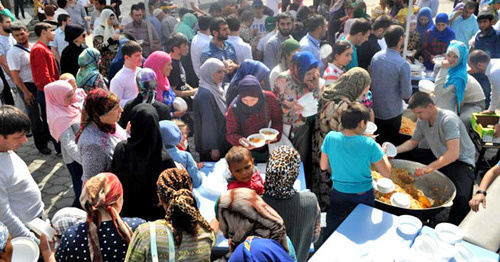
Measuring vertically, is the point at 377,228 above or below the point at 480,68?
below

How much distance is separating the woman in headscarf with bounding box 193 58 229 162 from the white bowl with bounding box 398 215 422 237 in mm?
2171

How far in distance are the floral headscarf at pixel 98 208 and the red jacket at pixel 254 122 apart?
1.94m

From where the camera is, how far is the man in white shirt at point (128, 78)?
4.60 meters

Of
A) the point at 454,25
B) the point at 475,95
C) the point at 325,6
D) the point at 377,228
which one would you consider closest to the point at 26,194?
the point at 377,228

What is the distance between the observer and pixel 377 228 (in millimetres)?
3041

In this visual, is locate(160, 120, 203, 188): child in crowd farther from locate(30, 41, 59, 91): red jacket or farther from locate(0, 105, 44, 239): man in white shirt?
locate(30, 41, 59, 91): red jacket

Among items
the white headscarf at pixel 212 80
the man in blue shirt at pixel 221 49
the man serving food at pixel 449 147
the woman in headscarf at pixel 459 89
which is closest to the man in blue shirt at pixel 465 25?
the woman in headscarf at pixel 459 89

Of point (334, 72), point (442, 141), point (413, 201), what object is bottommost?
point (413, 201)

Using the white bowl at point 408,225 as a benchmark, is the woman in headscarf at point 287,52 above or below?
above

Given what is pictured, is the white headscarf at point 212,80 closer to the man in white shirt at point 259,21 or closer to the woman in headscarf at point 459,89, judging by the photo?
the woman in headscarf at point 459,89

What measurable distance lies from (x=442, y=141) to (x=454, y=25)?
4.77 metres

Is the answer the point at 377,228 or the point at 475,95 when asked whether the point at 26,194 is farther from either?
the point at 475,95

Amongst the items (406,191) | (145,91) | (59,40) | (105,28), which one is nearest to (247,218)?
(406,191)

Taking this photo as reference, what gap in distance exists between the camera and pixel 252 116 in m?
4.09
